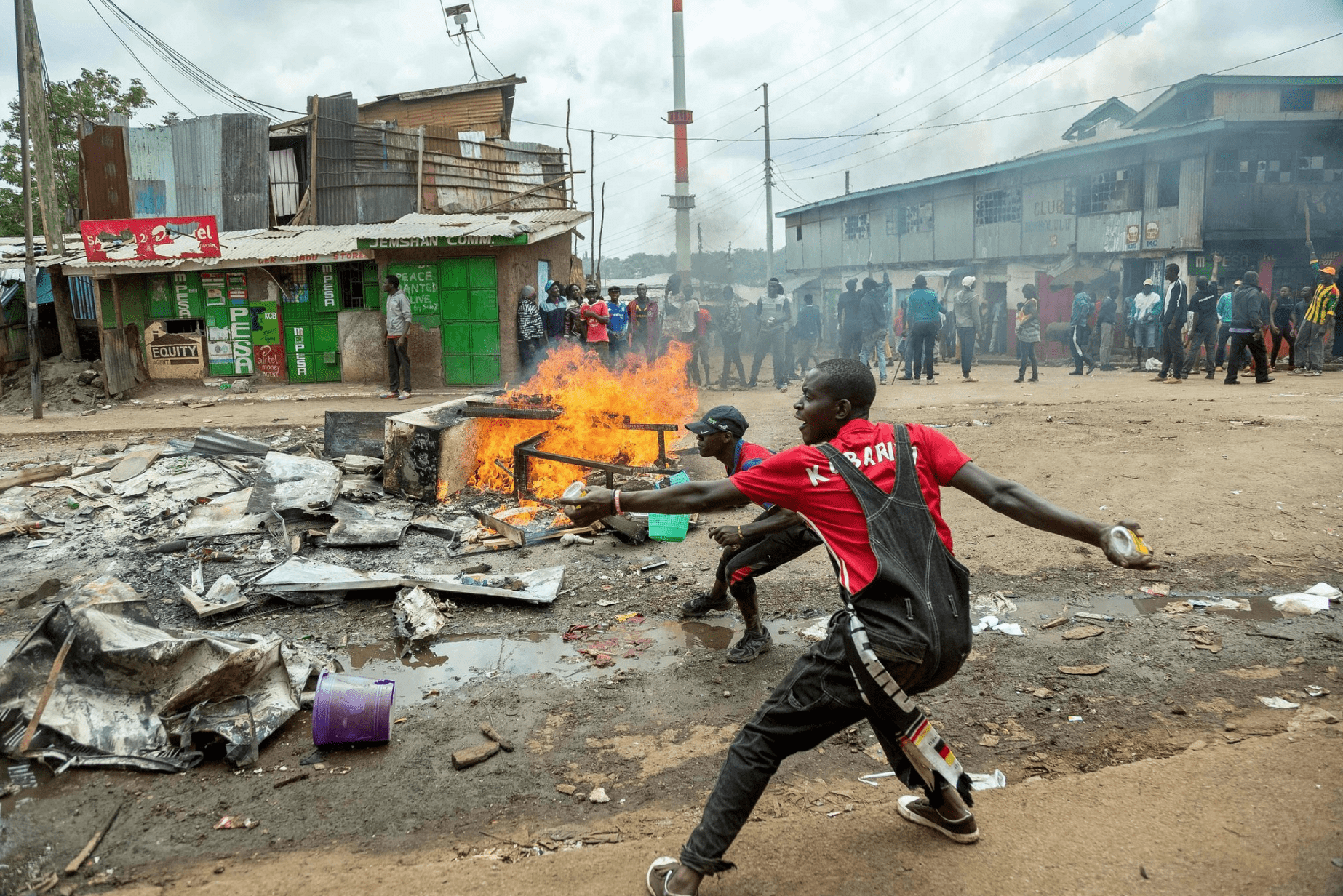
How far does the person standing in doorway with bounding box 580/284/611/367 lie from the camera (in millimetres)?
14781

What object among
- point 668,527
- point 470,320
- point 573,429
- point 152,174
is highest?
point 152,174

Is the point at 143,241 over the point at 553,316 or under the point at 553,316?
over

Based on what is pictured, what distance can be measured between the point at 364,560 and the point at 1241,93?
25.0m

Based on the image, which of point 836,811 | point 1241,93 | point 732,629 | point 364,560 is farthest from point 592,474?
point 1241,93

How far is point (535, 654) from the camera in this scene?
17.0ft

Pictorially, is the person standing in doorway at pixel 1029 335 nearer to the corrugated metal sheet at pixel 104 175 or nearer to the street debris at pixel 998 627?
the street debris at pixel 998 627

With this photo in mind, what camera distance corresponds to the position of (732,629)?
542cm

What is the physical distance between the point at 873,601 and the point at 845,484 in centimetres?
36

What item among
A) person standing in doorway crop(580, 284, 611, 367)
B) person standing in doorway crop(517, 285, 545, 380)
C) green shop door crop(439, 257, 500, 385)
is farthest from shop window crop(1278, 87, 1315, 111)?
green shop door crop(439, 257, 500, 385)

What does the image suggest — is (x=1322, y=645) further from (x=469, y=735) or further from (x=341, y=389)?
(x=341, y=389)

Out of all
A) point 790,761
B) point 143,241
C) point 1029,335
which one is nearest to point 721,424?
point 790,761

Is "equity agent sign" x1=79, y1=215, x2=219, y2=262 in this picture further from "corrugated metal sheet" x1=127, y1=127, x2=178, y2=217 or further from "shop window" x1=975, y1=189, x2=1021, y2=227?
"shop window" x1=975, y1=189, x2=1021, y2=227

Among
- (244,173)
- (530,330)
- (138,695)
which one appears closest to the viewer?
(138,695)

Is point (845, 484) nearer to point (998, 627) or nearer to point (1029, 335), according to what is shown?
point (998, 627)
